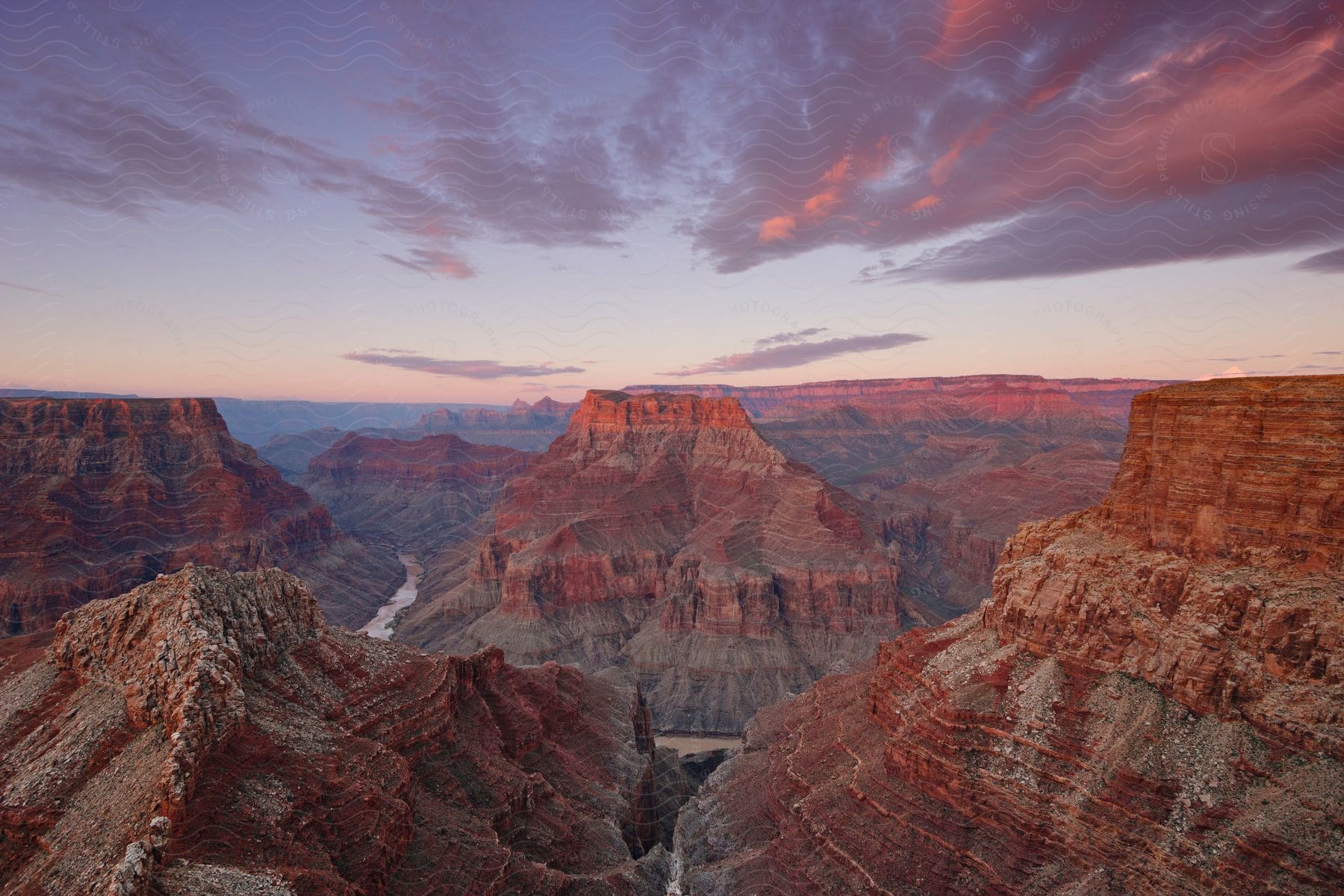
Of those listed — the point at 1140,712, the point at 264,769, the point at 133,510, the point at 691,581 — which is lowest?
the point at 691,581

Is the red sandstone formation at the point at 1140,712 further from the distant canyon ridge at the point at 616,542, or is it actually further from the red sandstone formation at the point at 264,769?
the distant canyon ridge at the point at 616,542

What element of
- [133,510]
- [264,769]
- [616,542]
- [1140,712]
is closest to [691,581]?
[616,542]

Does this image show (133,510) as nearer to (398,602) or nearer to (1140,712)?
(398,602)

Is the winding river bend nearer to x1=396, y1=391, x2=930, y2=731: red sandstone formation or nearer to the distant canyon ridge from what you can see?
the distant canyon ridge

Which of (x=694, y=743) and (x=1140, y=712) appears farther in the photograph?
(x=694, y=743)

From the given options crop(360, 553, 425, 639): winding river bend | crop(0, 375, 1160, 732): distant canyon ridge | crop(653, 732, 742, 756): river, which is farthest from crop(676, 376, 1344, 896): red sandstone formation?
crop(360, 553, 425, 639): winding river bend

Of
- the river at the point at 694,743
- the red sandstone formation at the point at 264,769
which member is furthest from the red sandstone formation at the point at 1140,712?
the river at the point at 694,743
